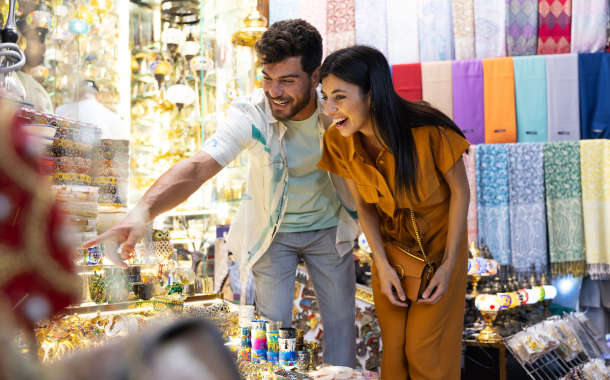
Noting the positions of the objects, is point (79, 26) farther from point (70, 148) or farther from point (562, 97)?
point (562, 97)

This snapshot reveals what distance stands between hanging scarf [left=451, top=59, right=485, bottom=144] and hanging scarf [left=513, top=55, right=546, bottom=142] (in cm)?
27

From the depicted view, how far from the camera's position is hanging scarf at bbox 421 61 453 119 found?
377 centimetres

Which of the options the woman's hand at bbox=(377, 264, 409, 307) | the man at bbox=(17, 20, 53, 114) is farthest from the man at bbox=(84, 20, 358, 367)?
the man at bbox=(17, 20, 53, 114)

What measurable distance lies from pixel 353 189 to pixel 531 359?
156cm

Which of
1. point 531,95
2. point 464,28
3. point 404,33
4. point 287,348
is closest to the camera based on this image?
point 287,348

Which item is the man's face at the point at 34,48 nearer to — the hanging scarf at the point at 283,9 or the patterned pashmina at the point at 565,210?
the hanging scarf at the point at 283,9

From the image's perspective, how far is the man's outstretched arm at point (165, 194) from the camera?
2.74 ft

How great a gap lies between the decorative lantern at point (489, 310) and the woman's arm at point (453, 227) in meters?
1.43

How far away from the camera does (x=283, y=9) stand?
437 centimetres

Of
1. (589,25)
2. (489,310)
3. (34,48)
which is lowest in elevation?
(489,310)

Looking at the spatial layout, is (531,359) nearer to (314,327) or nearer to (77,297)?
(314,327)

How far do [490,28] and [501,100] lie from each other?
60 centimetres

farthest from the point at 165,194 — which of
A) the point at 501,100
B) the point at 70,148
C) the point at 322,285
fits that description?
the point at 501,100

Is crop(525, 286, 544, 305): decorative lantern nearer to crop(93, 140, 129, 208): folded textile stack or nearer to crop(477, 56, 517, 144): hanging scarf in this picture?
crop(477, 56, 517, 144): hanging scarf
